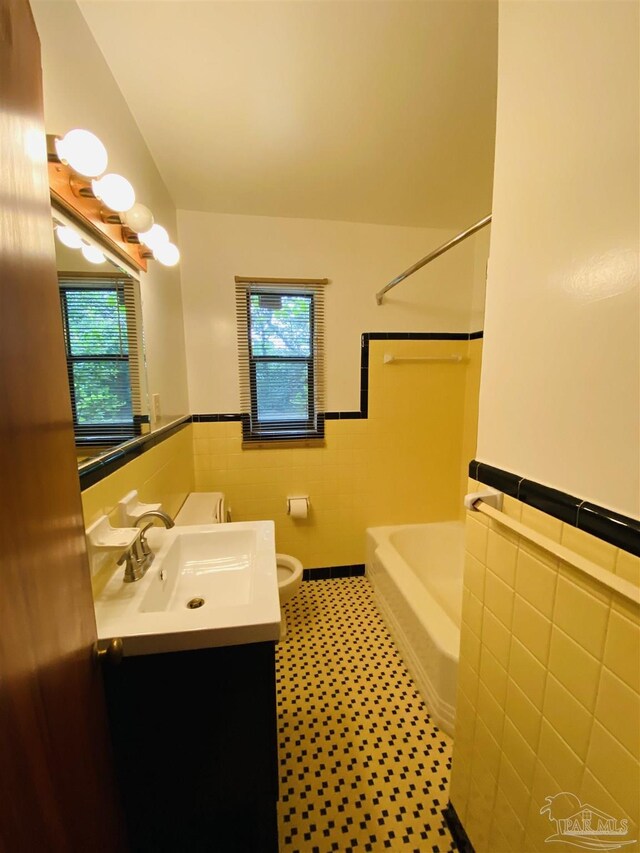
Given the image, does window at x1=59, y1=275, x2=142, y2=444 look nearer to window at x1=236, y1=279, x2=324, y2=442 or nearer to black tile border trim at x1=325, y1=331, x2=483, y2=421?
window at x1=236, y1=279, x2=324, y2=442

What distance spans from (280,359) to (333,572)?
1.62m

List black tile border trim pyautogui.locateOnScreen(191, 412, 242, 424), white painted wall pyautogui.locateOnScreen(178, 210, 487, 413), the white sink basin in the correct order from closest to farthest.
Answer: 1. the white sink basin
2. white painted wall pyautogui.locateOnScreen(178, 210, 487, 413)
3. black tile border trim pyautogui.locateOnScreen(191, 412, 242, 424)

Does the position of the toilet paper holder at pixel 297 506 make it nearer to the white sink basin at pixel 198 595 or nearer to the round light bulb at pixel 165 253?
the white sink basin at pixel 198 595

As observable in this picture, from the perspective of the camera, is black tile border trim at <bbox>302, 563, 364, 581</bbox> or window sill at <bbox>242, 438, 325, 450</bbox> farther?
black tile border trim at <bbox>302, 563, 364, 581</bbox>

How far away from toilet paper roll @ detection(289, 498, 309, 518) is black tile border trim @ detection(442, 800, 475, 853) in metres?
1.43

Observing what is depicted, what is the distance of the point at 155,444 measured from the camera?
1.41 meters

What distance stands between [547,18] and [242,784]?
73.4 inches

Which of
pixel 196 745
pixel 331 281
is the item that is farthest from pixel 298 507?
pixel 331 281

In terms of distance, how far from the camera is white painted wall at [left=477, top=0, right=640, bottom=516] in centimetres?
51

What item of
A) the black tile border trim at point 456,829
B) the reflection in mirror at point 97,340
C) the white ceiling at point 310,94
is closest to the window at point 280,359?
the white ceiling at point 310,94

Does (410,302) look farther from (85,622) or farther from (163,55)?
(85,622)

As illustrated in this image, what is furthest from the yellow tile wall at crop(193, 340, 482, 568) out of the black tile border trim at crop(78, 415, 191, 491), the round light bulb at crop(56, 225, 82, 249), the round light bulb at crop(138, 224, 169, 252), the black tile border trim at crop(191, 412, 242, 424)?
the round light bulb at crop(56, 225, 82, 249)

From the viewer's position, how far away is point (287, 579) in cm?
186

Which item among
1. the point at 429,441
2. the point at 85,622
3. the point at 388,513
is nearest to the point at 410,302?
the point at 429,441
